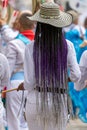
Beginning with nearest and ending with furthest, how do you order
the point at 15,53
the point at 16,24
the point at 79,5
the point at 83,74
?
the point at 83,74 < the point at 15,53 < the point at 16,24 < the point at 79,5

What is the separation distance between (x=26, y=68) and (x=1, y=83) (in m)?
0.40

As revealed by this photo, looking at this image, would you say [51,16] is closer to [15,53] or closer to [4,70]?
[4,70]

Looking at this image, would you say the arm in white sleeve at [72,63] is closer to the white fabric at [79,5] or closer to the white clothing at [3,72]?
the white clothing at [3,72]

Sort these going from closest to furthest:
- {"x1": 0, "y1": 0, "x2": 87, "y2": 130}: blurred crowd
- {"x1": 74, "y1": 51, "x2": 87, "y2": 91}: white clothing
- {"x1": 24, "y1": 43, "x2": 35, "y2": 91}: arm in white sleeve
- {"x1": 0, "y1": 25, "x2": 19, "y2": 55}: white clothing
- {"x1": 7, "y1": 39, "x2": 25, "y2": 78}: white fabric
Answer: {"x1": 24, "y1": 43, "x2": 35, "y2": 91}: arm in white sleeve < {"x1": 74, "y1": 51, "x2": 87, "y2": 91}: white clothing < {"x1": 0, "y1": 0, "x2": 87, "y2": 130}: blurred crowd < {"x1": 7, "y1": 39, "x2": 25, "y2": 78}: white fabric < {"x1": 0, "y1": 25, "x2": 19, "y2": 55}: white clothing

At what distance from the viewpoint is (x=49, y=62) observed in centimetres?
519

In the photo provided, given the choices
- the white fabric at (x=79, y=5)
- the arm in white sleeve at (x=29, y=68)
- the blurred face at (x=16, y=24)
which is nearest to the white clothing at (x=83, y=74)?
the arm in white sleeve at (x=29, y=68)

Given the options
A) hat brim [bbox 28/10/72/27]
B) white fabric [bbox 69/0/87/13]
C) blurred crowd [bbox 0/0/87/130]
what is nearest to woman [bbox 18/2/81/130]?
hat brim [bbox 28/10/72/27]

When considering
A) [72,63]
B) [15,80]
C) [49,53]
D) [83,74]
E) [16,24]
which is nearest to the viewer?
[49,53]

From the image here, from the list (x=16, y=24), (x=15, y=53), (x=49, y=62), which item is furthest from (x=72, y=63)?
(x=16, y=24)

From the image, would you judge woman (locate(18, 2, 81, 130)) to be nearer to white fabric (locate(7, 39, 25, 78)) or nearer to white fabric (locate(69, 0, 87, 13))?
white fabric (locate(7, 39, 25, 78))

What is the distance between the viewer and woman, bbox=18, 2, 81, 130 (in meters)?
5.19

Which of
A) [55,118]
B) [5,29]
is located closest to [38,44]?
[55,118]

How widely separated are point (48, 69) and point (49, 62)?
70 millimetres

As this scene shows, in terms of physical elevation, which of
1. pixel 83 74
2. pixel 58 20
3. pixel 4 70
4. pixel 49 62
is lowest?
pixel 83 74
